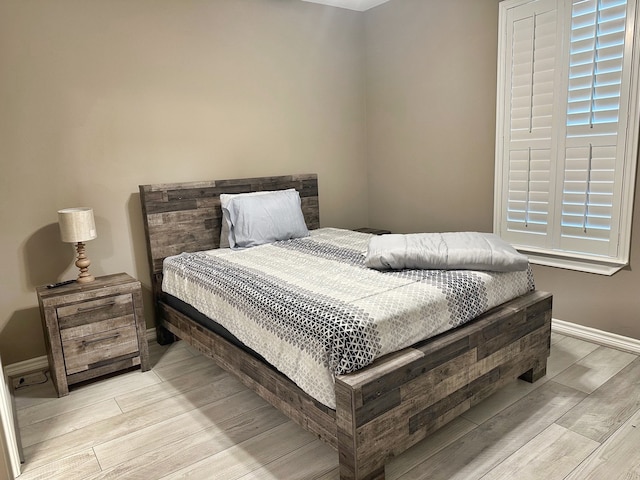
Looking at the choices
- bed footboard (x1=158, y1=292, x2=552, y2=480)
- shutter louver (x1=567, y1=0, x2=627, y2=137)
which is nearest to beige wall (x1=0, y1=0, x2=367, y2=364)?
bed footboard (x1=158, y1=292, x2=552, y2=480)

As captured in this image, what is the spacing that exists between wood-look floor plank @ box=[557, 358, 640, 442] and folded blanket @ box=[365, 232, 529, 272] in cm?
73

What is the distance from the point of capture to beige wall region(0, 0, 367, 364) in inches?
105

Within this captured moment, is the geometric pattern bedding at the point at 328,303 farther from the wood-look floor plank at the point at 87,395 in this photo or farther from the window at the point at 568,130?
the window at the point at 568,130

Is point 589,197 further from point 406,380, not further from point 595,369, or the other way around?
point 406,380

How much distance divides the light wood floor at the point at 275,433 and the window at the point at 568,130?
0.79 m

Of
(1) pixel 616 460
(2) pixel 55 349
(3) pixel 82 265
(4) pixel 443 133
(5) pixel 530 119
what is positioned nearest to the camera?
(1) pixel 616 460

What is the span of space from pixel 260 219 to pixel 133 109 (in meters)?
1.13

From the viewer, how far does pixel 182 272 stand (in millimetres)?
2703

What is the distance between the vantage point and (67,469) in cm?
189

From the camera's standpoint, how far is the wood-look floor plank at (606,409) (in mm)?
1993

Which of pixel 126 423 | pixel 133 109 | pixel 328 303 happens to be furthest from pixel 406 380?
pixel 133 109

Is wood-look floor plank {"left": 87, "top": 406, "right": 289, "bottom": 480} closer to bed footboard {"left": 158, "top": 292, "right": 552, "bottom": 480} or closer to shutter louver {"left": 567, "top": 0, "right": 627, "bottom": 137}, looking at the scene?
bed footboard {"left": 158, "top": 292, "right": 552, "bottom": 480}

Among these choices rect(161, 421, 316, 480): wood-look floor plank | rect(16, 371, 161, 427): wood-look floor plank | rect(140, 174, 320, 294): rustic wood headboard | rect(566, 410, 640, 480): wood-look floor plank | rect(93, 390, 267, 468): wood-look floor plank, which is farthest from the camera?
rect(140, 174, 320, 294): rustic wood headboard

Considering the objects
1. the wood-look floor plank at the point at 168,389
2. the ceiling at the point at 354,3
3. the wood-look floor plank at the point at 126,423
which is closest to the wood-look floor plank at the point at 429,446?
the wood-look floor plank at the point at 126,423
